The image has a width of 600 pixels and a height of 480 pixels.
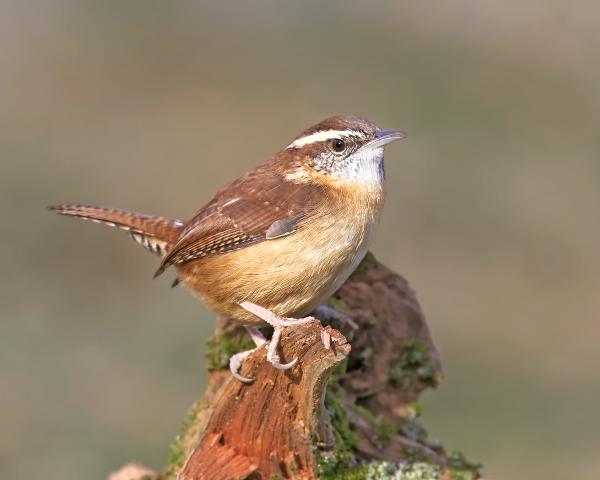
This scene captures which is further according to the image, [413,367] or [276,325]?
[413,367]

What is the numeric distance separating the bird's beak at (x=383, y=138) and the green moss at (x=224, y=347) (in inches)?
49.2

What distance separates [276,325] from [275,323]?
0.05 metres

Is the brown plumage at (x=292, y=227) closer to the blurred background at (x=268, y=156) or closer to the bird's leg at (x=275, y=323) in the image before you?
the bird's leg at (x=275, y=323)

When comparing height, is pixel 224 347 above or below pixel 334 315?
below

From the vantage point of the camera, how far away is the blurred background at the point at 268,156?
10.8m

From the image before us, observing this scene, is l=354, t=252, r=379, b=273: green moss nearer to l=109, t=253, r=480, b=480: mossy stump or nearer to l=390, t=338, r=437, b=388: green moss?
l=109, t=253, r=480, b=480: mossy stump

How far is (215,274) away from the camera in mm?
5555

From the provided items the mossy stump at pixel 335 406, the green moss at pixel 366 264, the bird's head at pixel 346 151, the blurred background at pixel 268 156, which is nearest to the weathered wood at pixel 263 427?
the mossy stump at pixel 335 406

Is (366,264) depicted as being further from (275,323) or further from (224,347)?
(275,323)

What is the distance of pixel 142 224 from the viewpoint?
617 centimetres

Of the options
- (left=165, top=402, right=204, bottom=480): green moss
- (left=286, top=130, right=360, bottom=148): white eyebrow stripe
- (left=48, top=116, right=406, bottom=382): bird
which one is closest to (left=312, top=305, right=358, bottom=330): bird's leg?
(left=48, top=116, right=406, bottom=382): bird

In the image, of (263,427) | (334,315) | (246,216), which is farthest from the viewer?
(334,315)

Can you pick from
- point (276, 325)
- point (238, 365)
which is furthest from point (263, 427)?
point (276, 325)

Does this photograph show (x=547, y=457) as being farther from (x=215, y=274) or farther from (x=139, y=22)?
(x=139, y=22)
